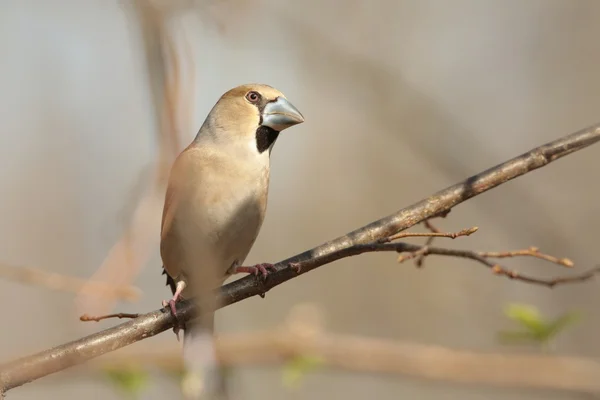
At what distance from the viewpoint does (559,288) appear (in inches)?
330

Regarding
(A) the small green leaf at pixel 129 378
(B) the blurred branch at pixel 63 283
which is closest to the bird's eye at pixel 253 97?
(B) the blurred branch at pixel 63 283

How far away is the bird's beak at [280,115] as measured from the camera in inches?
202

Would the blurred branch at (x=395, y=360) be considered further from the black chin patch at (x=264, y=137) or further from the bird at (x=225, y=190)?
the black chin patch at (x=264, y=137)

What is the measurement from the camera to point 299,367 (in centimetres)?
441

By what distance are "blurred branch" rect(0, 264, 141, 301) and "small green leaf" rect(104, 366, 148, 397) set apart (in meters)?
0.52

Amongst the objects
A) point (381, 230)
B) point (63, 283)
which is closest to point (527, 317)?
point (381, 230)

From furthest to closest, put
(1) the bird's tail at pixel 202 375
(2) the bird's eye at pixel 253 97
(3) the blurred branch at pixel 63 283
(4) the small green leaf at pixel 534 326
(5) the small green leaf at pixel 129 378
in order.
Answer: (2) the bird's eye at pixel 253 97, (5) the small green leaf at pixel 129 378, (4) the small green leaf at pixel 534 326, (3) the blurred branch at pixel 63 283, (1) the bird's tail at pixel 202 375

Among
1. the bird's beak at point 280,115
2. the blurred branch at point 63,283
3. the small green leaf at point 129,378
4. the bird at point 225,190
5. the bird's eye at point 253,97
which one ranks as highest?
the bird's eye at point 253,97

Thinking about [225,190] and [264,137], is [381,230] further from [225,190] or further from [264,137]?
[264,137]

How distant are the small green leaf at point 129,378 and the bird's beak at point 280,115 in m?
1.86

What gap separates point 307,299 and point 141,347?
7487 mm

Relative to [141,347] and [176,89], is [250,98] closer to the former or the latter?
[141,347]

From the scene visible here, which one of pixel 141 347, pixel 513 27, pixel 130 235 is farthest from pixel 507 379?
pixel 513 27

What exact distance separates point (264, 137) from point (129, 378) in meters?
1.83
